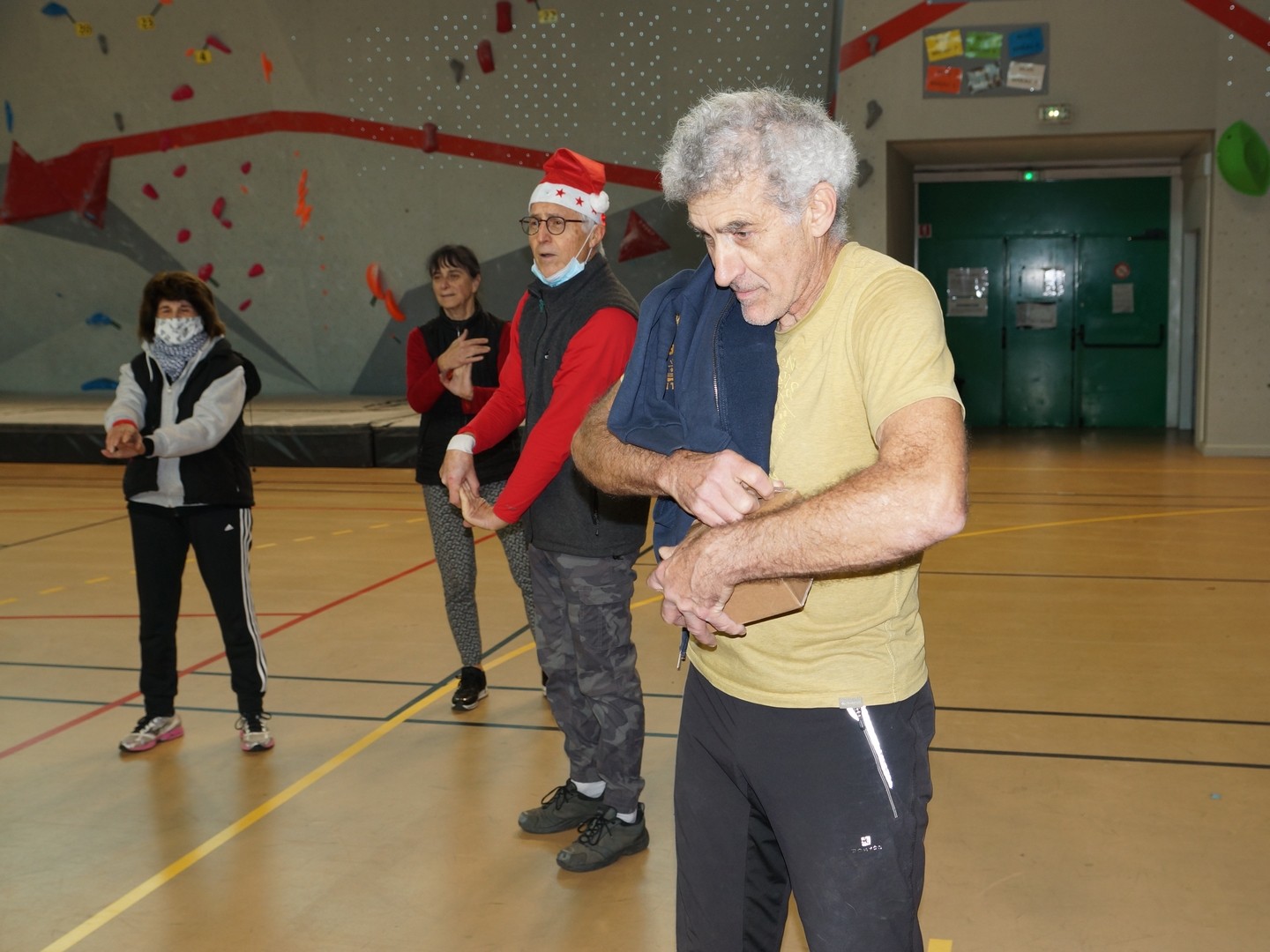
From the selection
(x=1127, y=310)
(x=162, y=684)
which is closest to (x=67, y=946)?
(x=162, y=684)

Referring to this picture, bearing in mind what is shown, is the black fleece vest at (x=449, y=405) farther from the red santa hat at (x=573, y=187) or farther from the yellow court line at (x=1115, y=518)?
the yellow court line at (x=1115, y=518)

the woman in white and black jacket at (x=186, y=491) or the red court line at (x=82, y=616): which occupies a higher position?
the woman in white and black jacket at (x=186, y=491)

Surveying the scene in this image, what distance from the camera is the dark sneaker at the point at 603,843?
2.91 metres

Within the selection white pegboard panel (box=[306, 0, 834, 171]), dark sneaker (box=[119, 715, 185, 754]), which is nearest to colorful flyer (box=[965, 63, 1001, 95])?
white pegboard panel (box=[306, 0, 834, 171])

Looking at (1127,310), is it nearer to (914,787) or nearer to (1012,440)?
(1012,440)

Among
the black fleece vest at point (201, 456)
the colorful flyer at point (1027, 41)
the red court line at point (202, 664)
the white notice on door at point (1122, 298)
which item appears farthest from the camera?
the white notice on door at point (1122, 298)

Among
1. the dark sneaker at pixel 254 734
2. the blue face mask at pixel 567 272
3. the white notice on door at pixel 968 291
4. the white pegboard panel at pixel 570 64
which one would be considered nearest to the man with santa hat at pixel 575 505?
the blue face mask at pixel 567 272

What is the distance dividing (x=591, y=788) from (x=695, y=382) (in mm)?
1911

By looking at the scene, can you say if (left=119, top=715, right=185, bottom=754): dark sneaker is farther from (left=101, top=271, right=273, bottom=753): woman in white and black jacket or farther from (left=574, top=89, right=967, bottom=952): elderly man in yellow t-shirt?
(left=574, top=89, right=967, bottom=952): elderly man in yellow t-shirt

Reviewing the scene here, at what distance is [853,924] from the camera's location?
1.47 metres

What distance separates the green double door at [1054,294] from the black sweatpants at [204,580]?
9.09m

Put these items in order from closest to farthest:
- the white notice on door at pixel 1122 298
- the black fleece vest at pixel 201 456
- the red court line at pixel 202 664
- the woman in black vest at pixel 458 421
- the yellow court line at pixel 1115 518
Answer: the black fleece vest at pixel 201 456
the red court line at pixel 202 664
the woman in black vest at pixel 458 421
the yellow court line at pixel 1115 518
the white notice on door at pixel 1122 298

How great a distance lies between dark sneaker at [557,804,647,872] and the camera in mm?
2910

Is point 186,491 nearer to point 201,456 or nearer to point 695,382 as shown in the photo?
point 201,456
